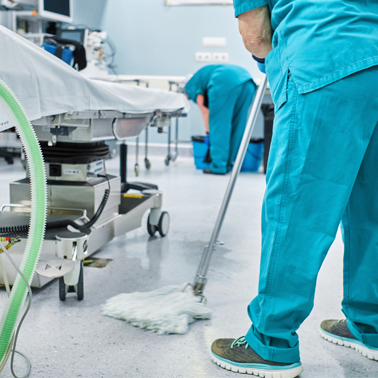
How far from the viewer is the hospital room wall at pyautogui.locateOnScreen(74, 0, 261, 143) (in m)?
5.89

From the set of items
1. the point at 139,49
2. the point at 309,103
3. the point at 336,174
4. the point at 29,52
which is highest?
the point at 139,49

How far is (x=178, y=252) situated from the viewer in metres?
2.02

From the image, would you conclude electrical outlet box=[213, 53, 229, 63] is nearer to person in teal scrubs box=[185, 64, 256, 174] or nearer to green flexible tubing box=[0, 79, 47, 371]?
person in teal scrubs box=[185, 64, 256, 174]

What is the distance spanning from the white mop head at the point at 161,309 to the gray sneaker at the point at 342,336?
13.8 inches

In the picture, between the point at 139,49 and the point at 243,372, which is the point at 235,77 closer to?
the point at 139,49

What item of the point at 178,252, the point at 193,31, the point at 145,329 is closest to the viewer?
the point at 145,329

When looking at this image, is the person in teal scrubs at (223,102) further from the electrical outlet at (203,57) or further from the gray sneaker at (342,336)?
the gray sneaker at (342,336)

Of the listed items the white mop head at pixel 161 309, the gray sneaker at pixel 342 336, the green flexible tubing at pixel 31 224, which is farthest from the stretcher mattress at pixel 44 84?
the gray sneaker at pixel 342 336

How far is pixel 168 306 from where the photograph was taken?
1.37 meters

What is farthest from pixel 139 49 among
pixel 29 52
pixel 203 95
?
pixel 29 52

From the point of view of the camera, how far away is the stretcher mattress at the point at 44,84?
106 centimetres

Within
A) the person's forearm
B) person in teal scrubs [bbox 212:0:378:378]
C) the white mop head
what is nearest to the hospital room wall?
the white mop head

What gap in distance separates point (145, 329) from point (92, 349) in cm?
18

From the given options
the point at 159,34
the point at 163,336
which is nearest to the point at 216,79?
the point at 159,34
